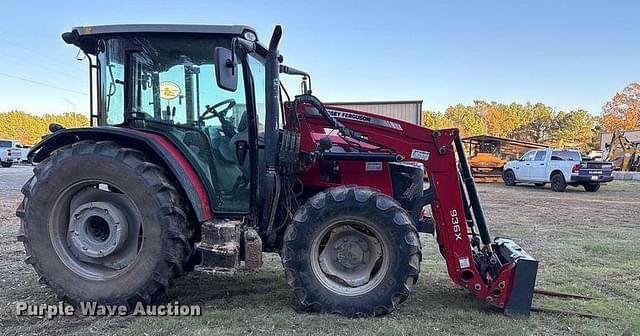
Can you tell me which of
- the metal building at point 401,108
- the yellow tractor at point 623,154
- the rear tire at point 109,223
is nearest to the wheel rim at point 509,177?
the metal building at point 401,108

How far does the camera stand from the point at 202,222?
386 centimetres

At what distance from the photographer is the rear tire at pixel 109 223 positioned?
368cm

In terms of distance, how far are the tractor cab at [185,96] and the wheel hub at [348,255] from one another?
844 millimetres

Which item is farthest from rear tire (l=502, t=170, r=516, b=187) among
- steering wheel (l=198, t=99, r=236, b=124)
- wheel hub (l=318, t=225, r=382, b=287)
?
steering wheel (l=198, t=99, r=236, b=124)

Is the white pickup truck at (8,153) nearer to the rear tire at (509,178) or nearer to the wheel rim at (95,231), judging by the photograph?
the rear tire at (509,178)

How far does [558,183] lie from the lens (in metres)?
18.1

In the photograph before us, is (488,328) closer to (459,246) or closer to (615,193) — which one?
(459,246)

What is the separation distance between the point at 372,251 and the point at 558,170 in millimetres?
16907

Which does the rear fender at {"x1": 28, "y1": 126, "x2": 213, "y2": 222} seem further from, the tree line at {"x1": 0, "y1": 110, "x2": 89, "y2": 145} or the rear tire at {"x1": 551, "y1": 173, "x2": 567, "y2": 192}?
the tree line at {"x1": 0, "y1": 110, "x2": 89, "y2": 145}

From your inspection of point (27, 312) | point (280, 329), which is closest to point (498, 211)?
point (280, 329)

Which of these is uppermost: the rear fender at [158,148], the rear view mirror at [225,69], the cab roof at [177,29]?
the cab roof at [177,29]

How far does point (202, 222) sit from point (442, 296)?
7.52ft

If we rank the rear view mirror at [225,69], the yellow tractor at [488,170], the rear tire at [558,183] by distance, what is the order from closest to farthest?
the rear view mirror at [225,69] → the rear tire at [558,183] → the yellow tractor at [488,170]

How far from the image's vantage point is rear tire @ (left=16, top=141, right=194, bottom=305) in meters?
3.68
